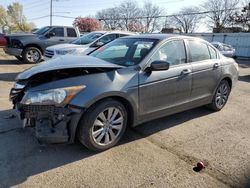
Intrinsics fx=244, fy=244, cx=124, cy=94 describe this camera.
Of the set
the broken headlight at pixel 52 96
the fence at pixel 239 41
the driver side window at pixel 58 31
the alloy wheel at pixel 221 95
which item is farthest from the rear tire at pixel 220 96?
the fence at pixel 239 41

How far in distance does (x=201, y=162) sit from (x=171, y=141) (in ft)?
2.30

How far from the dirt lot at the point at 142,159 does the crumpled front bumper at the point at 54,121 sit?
37 cm

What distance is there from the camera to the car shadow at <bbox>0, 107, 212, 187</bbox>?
2.88m

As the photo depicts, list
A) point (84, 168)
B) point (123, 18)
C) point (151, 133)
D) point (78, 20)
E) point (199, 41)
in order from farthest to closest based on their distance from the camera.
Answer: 1. point (123, 18)
2. point (78, 20)
3. point (199, 41)
4. point (151, 133)
5. point (84, 168)

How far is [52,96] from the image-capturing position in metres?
2.97

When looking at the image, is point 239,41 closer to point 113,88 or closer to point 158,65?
point 158,65

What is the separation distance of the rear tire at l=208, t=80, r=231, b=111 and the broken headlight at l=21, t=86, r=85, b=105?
128 inches

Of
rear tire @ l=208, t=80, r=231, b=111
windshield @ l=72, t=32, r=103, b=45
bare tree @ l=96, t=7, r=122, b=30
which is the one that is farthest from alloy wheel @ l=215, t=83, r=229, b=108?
bare tree @ l=96, t=7, r=122, b=30

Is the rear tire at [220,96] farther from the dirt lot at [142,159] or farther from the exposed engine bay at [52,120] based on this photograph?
the exposed engine bay at [52,120]

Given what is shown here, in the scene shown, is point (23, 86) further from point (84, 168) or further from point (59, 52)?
point (59, 52)

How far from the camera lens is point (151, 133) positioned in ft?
13.3

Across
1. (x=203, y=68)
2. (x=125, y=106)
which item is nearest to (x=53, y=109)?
(x=125, y=106)

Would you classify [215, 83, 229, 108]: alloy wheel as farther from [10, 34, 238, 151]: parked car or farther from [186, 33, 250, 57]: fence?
[186, 33, 250, 57]: fence

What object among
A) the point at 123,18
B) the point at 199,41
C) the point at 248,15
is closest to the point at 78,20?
the point at 123,18
